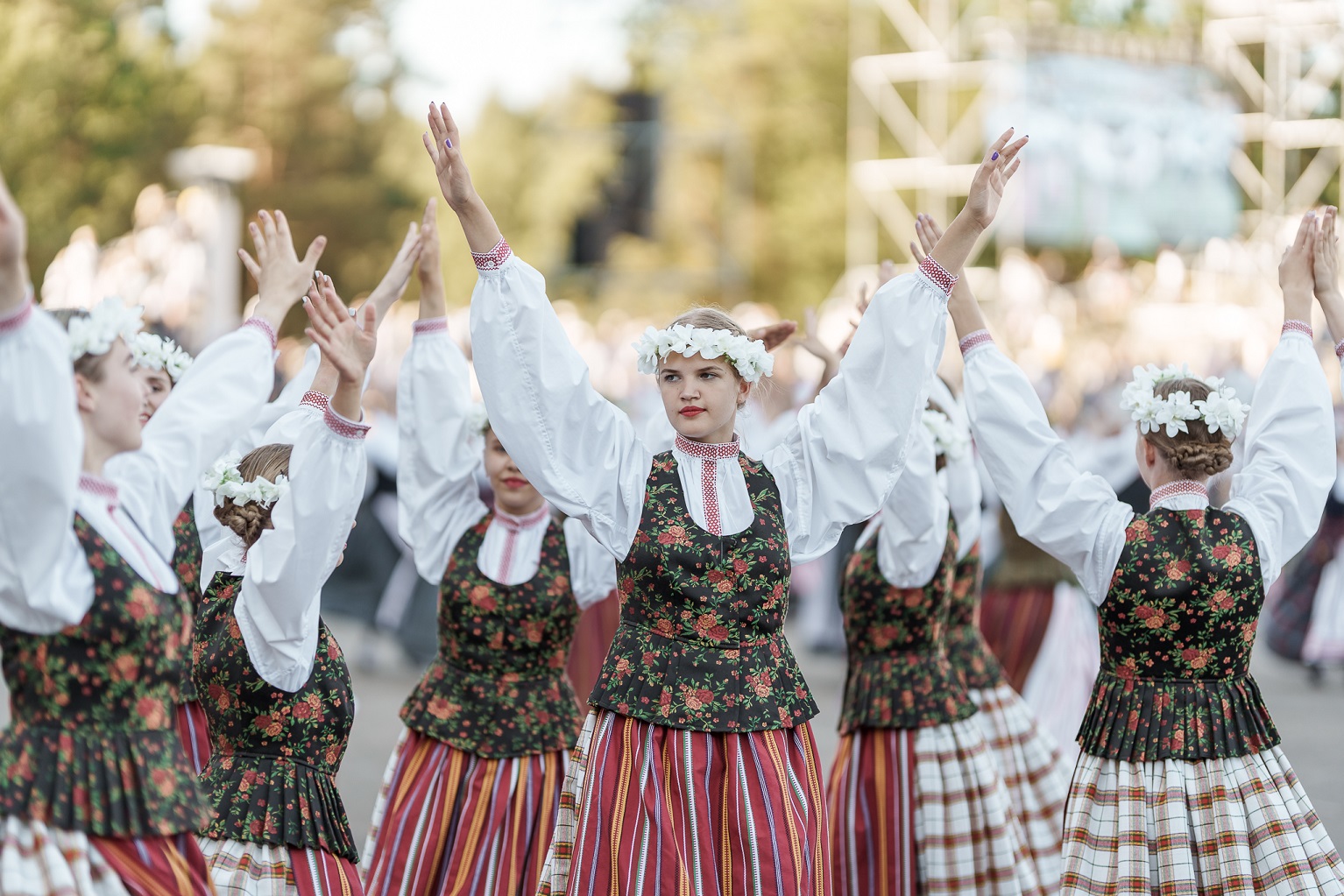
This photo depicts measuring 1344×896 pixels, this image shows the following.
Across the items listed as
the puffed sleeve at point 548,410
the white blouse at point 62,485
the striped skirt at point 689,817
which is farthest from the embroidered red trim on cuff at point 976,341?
the white blouse at point 62,485

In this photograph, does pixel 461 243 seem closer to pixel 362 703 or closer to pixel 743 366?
pixel 362 703

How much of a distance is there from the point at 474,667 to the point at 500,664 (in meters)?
0.07

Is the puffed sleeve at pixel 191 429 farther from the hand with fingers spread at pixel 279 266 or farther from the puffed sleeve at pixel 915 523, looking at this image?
the puffed sleeve at pixel 915 523

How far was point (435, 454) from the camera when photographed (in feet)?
13.1

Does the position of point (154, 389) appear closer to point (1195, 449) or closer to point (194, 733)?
point (194, 733)

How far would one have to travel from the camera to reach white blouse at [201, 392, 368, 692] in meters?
3.05

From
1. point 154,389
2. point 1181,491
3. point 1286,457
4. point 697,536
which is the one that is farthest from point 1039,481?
point 154,389

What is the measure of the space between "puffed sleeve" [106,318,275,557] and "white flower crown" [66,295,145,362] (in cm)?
A: 19

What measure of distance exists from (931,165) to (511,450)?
20.1m

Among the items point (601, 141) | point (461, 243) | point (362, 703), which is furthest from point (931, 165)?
point (362, 703)

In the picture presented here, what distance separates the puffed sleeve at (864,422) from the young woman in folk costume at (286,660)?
0.93 metres

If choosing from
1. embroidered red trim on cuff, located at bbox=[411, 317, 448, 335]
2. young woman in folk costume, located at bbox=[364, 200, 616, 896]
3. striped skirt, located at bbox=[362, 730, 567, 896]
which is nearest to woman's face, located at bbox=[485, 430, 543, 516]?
young woman in folk costume, located at bbox=[364, 200, 616, 896]

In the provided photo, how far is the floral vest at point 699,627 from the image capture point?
313 cm

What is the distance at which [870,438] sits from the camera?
3.29 meters
